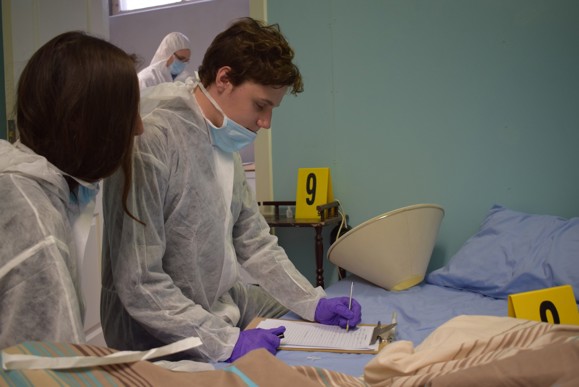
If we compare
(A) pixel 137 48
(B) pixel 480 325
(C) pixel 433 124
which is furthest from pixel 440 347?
(A) pixel 137 48

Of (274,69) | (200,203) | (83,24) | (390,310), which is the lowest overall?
(390,310)

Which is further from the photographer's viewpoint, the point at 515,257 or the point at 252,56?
the point at 515,257

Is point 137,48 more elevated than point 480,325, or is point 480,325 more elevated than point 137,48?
point 137,48

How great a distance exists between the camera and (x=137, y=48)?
4121 millimetres

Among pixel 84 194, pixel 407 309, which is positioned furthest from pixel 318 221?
pixel 84 194

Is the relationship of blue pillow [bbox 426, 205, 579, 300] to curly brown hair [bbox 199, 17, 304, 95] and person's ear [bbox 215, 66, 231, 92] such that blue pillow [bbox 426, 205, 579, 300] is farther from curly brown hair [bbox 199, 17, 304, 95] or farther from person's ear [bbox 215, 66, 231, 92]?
person's ear [bbox 215, 66, 231, 92]

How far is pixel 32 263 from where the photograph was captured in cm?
83

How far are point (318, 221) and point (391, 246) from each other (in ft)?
1.61

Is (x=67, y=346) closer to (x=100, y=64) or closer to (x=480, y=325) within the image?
(x=100, y=64)

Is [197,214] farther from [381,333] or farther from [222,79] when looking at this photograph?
[381,333]

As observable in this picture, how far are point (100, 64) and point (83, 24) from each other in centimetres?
208

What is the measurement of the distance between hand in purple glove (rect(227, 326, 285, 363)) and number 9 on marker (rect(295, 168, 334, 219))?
122cm

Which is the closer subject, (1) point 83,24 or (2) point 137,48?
(1) point 83,24

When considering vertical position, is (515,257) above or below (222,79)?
below
